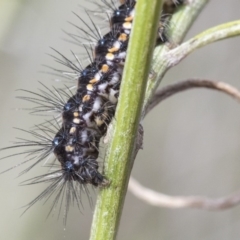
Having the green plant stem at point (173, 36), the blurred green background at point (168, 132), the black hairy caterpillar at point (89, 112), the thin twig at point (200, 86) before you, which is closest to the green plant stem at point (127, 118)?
the green plant stem at point (173, 36)

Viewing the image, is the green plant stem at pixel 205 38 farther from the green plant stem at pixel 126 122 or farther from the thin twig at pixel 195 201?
the thin twig at pixel 195 201

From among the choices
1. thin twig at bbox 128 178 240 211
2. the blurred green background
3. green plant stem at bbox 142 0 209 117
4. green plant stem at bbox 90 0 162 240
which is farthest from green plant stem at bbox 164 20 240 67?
the blurred green background

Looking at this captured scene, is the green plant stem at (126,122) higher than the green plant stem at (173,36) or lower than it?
lower

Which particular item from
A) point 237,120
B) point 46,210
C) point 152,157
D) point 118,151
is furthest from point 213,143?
point 118,151

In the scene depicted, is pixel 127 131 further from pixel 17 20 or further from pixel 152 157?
pixel 152 157

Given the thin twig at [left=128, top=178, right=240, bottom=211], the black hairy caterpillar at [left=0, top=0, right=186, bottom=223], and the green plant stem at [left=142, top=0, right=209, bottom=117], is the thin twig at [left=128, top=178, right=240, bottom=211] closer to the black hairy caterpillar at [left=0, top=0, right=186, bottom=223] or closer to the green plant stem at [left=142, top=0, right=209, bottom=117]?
the black hairy caterpillar at [left=0, top=0, right=186, bottom=223]

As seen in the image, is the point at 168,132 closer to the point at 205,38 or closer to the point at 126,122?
the point at 205,38

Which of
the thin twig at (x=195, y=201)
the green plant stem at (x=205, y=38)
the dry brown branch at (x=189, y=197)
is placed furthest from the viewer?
the thin twig at (x=195, y=201)
